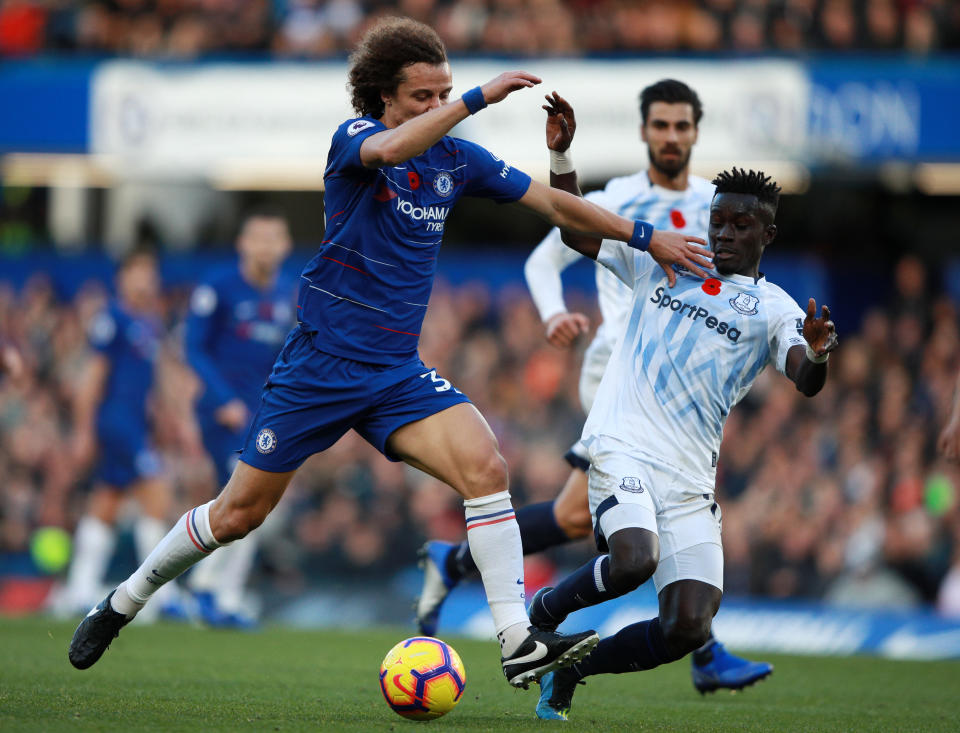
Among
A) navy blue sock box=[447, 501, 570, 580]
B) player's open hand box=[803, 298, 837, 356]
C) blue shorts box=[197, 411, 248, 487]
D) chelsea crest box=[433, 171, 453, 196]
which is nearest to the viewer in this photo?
player's open hand box=[803, 298, 837, 356]

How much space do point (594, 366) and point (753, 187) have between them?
1.79 metres

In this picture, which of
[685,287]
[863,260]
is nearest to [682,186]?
[685,287]

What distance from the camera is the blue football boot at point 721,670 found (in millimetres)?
7184

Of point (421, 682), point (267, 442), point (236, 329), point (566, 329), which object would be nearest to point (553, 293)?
point (566, 329)

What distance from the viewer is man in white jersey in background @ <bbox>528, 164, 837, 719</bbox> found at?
5.61 meters

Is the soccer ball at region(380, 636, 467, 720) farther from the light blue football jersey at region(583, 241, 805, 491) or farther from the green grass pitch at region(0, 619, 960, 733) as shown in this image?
the light blue football jersey at region(583, 241, 805, 491)

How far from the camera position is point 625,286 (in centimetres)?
720

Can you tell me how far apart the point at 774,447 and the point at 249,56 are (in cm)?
790

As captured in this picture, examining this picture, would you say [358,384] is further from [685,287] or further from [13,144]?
[13,144]

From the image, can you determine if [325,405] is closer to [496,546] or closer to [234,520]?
[234,520]

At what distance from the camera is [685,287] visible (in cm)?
593

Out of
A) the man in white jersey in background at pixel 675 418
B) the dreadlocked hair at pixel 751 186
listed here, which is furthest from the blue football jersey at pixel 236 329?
the dreadlocked hair at pixel 751 186

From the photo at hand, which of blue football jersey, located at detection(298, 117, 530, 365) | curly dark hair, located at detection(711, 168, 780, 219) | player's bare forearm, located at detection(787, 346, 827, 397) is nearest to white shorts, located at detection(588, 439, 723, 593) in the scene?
player's bare forearm, located at detection(787, 346, 827, 397)

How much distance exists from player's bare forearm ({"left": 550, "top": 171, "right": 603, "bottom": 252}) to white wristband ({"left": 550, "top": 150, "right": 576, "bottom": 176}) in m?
0.01
